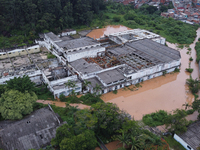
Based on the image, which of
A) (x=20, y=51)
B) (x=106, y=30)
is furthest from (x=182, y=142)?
(x=106, y=30)

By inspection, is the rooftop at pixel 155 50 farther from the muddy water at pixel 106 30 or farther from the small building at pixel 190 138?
the small building at pixel 190 138

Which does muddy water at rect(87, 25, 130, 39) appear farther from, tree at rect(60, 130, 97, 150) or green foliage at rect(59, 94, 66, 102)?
tree at rect(60, 130, 97, 150)

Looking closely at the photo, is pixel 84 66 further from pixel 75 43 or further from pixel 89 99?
pixel 75 43

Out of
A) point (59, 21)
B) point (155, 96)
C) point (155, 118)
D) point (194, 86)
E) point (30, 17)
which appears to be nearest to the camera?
point (155, 118)

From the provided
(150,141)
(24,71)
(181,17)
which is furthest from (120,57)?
(181,17)

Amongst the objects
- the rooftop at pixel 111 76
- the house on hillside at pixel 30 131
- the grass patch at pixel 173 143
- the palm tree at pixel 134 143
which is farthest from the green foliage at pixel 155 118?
the house on hillside at pixel 30 131

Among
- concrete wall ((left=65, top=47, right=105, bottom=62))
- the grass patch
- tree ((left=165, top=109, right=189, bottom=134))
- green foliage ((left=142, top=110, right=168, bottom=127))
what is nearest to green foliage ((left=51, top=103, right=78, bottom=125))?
green foliage ((left=142, top=110, right=168, bottom=127))

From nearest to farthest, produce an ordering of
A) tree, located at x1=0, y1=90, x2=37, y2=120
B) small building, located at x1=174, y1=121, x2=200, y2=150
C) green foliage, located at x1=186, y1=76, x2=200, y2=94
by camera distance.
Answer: small building, located at x1=174, y1=121, x2=200, y2=150 → tree, located at x1=0, y1=90, x2=37, y2=120 → green foliage, located at x1=186, y1=76, x2=200, y2=94
